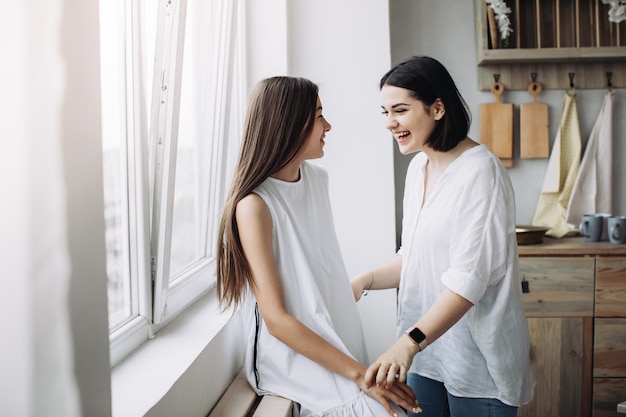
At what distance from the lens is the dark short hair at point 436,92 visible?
5.37 feet

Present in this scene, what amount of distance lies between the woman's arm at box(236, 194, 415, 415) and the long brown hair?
6 cm

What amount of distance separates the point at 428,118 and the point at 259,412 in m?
0.83

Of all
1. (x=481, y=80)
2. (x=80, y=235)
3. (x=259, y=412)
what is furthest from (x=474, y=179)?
(x=481, y=80)

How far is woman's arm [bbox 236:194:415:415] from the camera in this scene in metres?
1.42

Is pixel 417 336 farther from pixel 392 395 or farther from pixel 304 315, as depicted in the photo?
pixel 304 315

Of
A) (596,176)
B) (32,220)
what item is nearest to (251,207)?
(32,220)

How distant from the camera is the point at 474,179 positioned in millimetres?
1556

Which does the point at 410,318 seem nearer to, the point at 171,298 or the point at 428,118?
the point at 428,118

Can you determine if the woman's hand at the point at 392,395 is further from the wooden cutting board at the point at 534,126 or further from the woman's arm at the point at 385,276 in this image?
the wooden cutting board at the point at 534,126

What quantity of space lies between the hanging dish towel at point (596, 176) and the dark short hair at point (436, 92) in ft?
5.45

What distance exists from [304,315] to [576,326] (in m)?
1.73

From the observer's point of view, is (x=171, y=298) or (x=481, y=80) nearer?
(x=171, y=298)

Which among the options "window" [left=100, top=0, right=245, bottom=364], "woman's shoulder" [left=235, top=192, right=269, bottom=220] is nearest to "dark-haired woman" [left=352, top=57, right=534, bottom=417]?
"woman's shoulder" [left=235, top=192, right=269, bottom=220]

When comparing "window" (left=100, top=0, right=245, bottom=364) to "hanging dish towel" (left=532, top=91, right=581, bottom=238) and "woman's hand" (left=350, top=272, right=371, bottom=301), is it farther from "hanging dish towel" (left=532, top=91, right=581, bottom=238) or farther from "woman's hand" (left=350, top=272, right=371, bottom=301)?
"hanging dish towel" (left=532, top=91, right=581, bottom=238)
